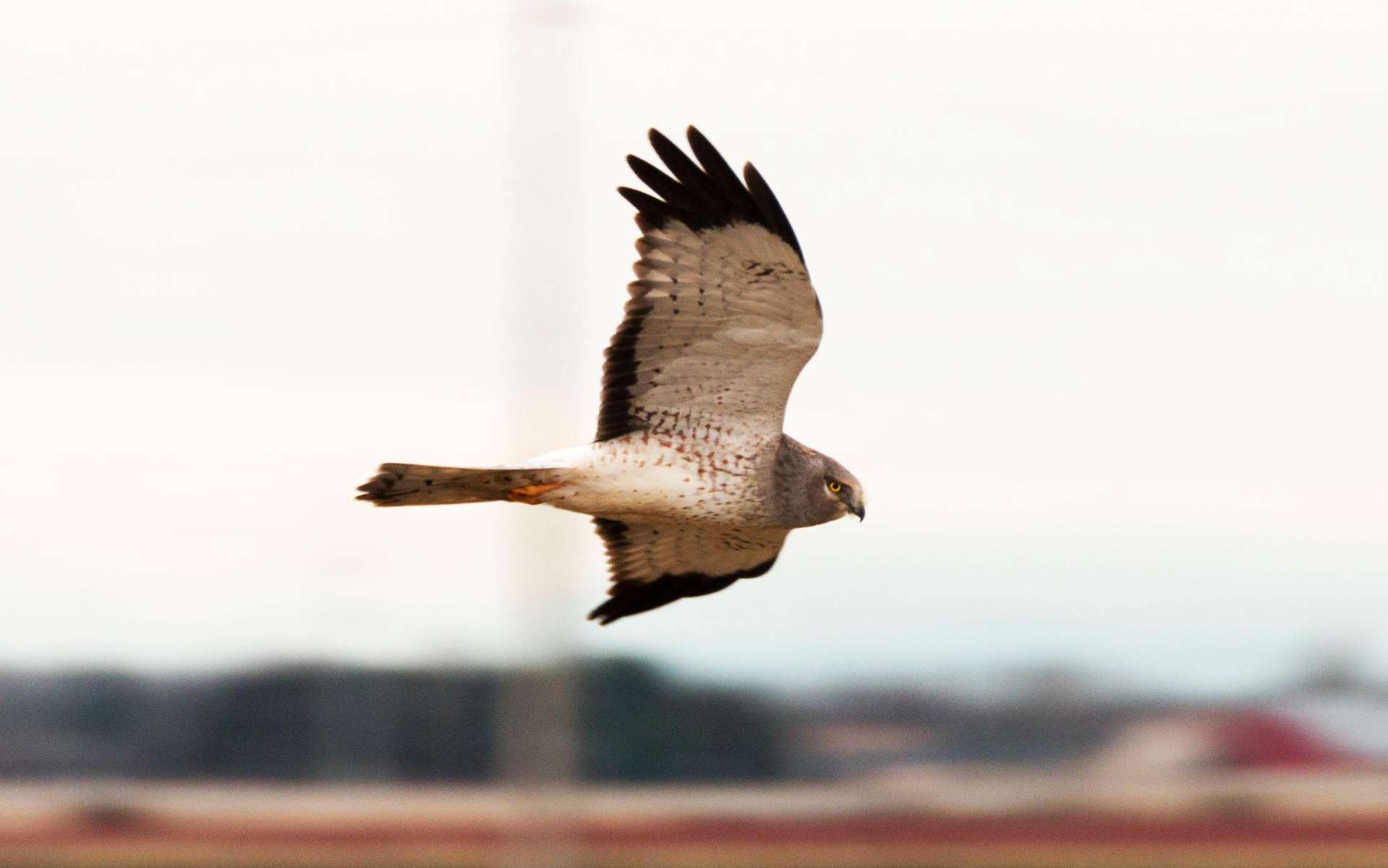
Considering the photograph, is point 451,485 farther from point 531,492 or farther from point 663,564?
point 663,564

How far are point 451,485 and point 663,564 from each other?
1.62 meters

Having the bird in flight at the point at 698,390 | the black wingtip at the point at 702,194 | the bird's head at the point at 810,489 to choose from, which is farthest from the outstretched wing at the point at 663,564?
the black wingtip at the point at 702,194

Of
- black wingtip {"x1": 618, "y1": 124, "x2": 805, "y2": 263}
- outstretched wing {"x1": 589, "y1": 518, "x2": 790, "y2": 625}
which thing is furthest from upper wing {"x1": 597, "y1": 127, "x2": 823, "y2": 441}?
outstretched wing {"x1": 589, "y1": 518, "x2": 790, "y2": 625}

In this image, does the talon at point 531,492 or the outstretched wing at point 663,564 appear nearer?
the talon at point 531,492

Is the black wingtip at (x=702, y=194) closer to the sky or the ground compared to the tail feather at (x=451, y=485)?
closer to the sky

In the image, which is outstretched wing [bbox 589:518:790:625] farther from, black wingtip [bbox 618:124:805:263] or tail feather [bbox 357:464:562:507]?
black wingtip [bbox 618:124:805:263]

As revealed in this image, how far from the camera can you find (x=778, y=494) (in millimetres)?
8469

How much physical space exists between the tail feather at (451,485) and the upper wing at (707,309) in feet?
1.22

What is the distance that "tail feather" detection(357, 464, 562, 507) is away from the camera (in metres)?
8.03

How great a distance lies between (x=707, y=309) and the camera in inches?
322

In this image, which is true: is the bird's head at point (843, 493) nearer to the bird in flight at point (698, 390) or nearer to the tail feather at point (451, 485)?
the bird in flight at point (698, 390)

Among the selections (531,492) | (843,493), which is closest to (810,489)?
(843,493)

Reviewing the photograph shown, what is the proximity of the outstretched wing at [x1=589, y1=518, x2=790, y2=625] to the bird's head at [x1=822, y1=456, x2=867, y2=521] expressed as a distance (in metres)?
0.77

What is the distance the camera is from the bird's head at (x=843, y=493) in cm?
858
